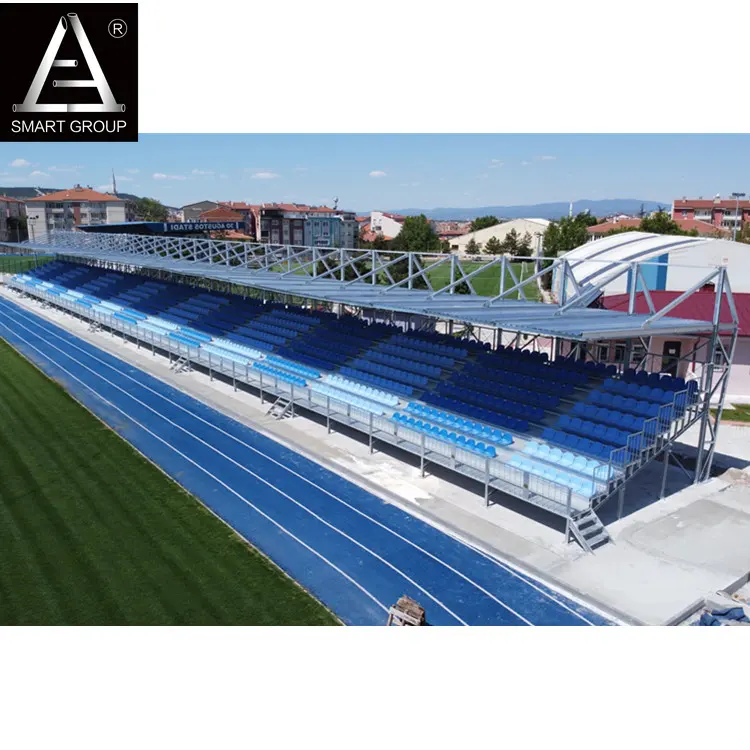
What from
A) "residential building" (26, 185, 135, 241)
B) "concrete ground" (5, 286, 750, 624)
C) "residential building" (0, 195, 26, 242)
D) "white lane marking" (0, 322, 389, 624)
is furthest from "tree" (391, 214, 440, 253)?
"residential building" (0, 195, 26, 242)

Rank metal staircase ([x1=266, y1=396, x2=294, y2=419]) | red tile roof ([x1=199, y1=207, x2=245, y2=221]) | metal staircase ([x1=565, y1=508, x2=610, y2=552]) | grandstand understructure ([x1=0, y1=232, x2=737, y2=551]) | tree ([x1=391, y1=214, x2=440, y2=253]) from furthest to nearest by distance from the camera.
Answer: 1. red tile roof ([x1=199, y1=207, x2=245, y2=221])
2. tree ([x1=391, y1=214, x2=440, y2=253])
3. metal staircase ([x1=266, y1=396, x2=294, y2=419])
4. grandstand understructure ([x1=0, y1=232, x2=737, y2=551])
5. metal staircase ([x1=565, y1=508, x2=610, y2=552])

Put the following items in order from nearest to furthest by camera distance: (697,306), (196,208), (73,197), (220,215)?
(697,306)
(73,197)
(220,215)
(196,208)

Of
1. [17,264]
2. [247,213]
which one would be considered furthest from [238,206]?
[17,264]

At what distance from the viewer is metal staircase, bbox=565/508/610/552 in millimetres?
12086

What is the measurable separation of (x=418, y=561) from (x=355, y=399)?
8.28 m

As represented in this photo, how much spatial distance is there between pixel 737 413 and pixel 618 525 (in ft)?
34.1

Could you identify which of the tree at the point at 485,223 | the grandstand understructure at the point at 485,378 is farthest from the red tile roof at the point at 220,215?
the grandstand understructure at the point at 485,378

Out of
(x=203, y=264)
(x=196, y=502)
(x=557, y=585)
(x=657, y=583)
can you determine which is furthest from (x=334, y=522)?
(x=203, y=264)

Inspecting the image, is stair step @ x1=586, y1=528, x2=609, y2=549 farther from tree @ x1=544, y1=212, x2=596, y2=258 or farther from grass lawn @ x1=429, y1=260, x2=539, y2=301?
tree @ x1=544, y1=212, x2=596, y2=258

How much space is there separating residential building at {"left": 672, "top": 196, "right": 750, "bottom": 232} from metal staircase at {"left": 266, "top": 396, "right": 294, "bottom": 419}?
100384 mm

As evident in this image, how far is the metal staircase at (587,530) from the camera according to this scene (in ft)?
39.7

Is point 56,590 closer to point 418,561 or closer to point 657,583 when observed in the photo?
point 418,561

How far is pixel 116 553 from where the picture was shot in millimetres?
11703

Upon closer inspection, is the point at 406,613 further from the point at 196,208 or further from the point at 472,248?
the point at 196,208
